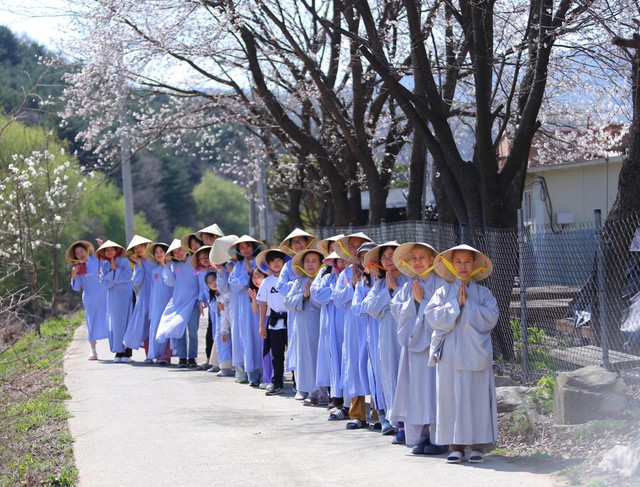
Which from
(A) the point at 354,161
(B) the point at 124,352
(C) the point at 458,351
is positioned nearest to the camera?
(C) the point at 458,351

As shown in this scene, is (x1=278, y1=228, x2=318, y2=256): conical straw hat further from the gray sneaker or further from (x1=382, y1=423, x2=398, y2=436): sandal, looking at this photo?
(x1=382, y1=423, x2=398, y2=436): sandal

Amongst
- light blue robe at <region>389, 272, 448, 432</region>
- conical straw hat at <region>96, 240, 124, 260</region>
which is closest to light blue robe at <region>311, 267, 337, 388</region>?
light blue robe at <region>389, 272, 448, 432</region>

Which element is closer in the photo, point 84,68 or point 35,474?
point 35,474

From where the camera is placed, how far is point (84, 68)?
21.0 meters

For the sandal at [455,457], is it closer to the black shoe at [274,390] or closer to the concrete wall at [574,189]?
the black shoe at [274,390]

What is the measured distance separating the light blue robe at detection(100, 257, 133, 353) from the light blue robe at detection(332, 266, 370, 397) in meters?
7.10

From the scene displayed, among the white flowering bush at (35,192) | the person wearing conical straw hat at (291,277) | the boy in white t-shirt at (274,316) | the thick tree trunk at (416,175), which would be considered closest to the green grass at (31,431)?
the boy in white t-shirt at (274,316)

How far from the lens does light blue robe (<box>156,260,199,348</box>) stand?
16234 mm

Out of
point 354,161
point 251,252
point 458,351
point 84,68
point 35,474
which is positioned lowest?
point 35,474

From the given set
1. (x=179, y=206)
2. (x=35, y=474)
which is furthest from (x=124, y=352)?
(x=179, y=206)

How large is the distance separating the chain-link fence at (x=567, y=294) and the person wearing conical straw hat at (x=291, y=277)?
1.93m

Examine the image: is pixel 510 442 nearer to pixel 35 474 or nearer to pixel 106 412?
pixel 35 474

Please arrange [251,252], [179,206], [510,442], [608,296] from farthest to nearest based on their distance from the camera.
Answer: [179,206], [251,252], [608,296], [510,442]

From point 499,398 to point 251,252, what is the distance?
5.08 metres
